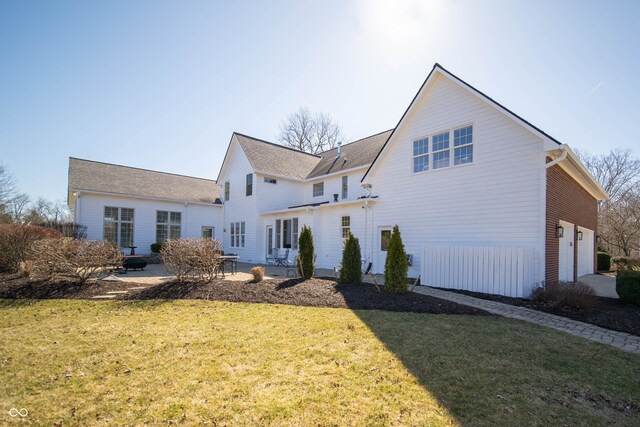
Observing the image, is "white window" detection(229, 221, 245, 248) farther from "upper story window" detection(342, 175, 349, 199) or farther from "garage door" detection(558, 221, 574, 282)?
"garage door" detection(558, 221, 574, 282)

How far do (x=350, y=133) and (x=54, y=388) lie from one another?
131ft

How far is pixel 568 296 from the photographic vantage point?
8.21m

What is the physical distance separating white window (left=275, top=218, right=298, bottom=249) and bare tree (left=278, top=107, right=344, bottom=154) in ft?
71.5

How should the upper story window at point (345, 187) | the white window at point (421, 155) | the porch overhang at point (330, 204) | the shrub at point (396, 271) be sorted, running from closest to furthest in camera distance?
the shrub at point (396, 271)
the white window at point (421, 155)
the porch overhang at point (330, 204)
the upper story window at point (345, 187)

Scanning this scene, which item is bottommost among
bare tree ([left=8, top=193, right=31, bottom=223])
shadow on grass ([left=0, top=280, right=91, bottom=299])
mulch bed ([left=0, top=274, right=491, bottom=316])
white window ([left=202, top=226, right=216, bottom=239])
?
mulch bed ([left=0, top=274, right=491, bottom=316])

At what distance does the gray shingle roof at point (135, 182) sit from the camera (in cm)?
2059

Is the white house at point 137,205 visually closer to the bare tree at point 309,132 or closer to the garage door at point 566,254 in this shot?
the bare tree at point 309,132

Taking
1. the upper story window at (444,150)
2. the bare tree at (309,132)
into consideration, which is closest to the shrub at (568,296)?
the upper story window at (444,150)

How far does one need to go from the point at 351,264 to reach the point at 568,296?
6.24 meters

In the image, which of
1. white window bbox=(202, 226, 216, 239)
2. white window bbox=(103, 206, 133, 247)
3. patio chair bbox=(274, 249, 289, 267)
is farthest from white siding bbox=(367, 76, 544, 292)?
white window bbox=(103, 206, 133, 247)

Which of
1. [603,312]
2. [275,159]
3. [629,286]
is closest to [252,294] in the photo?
[603,312]

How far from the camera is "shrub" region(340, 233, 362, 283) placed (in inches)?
449

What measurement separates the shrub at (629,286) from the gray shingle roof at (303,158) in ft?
38.7

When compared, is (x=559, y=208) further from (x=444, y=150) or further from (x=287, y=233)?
(x=287, y=233)
